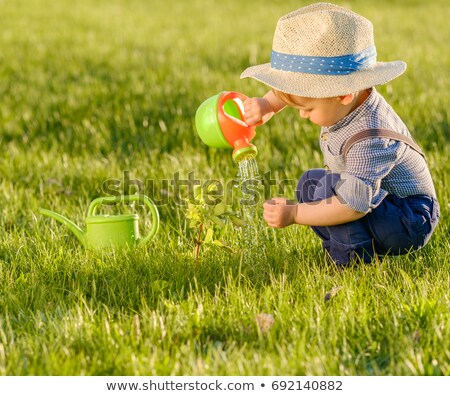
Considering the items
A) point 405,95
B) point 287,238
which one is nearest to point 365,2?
point 405,95

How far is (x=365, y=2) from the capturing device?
1537 cm

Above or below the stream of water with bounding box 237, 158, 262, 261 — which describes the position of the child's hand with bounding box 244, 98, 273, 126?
above

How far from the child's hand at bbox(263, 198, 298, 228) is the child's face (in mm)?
374

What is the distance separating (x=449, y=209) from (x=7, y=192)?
2468 millimetres

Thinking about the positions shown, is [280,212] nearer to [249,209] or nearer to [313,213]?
[313,213]

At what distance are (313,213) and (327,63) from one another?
600mm

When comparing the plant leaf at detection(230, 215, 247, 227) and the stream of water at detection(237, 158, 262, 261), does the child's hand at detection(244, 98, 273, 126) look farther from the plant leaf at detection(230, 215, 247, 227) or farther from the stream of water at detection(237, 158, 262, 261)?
the plant leaf at detection(230, 215, 247, 227)

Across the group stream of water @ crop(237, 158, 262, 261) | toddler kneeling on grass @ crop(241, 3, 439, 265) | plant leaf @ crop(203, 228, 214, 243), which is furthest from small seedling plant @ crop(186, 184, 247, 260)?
toddler kneeling on grass @ crop(241, 3, 439, 265)

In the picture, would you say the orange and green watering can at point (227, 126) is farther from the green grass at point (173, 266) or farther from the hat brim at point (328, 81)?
the green grass at point (173, 266)

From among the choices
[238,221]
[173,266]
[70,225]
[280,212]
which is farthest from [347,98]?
[70,225]

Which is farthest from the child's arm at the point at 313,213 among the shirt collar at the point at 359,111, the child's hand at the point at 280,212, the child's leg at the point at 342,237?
the shirt collar at the point at 359,111

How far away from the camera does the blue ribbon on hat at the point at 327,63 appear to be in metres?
2.87

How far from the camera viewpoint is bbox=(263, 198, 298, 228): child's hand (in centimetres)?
297

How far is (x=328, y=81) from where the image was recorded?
2.86 metres
